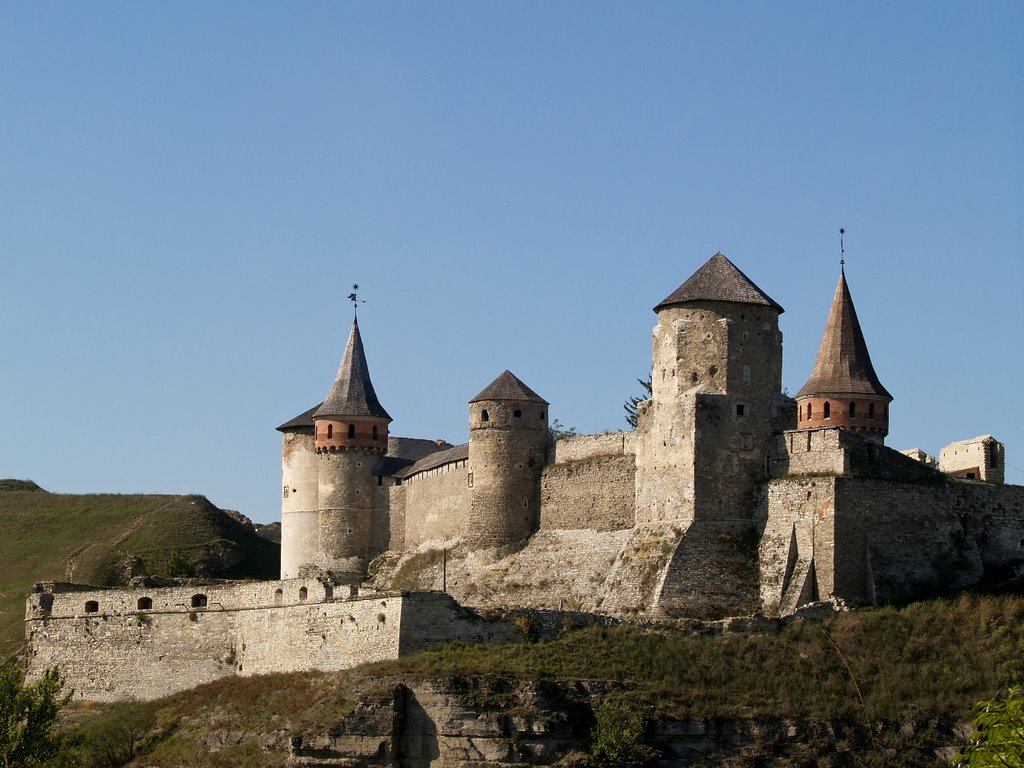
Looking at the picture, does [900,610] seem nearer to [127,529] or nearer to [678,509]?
[678,509]

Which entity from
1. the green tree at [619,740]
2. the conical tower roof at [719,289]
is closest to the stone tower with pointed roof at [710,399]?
the conical tower roof at [719,289]

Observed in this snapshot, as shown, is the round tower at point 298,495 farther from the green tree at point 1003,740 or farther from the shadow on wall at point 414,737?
the green tree at point 1003,740

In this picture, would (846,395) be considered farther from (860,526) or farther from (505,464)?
(505,464)

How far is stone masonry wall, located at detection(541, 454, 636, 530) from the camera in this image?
216ft

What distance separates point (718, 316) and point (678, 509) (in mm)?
6409

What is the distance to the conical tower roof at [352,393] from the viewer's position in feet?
257

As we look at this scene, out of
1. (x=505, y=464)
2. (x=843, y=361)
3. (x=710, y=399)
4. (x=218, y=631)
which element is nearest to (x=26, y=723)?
(x=218, y=631)

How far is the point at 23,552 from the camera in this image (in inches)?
3509

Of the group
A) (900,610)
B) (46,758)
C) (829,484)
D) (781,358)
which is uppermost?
(781,358)

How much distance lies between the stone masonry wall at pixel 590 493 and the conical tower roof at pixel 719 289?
21.2 ft

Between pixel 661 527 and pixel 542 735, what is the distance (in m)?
11.2

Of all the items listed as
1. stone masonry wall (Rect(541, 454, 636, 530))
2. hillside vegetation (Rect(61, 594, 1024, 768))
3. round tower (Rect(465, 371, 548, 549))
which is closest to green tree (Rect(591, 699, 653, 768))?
hillside vegetation (Rect(61, 594, 1024, 768))

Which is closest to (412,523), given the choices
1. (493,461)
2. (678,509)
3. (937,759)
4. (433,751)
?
(493,461)

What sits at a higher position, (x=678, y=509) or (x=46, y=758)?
(x=678, y=509)
